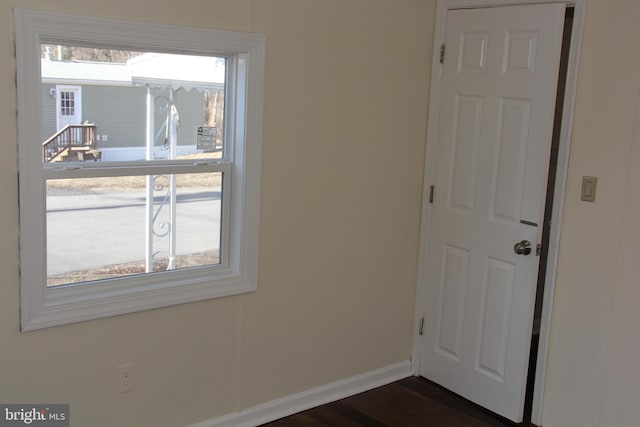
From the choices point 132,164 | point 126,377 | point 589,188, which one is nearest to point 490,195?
point 589,188

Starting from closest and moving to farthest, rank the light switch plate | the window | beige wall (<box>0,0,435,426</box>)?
the window
beige wall (<box>0,0,435,426</box>)
the light switch plate

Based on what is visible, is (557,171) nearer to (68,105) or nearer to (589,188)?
(589,188)

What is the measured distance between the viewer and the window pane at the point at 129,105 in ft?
8.41

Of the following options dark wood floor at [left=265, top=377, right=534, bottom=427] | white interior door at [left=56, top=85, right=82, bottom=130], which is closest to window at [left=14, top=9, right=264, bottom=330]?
white interior door at [left=56, top=85, right=82, bottom=130]

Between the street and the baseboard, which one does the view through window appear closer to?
the street

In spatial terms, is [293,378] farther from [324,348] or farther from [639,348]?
[639,348]

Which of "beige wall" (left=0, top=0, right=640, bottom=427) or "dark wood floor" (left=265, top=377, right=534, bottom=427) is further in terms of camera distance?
"dark wood floor" (left=265, top=377, right=534, bottom=427)

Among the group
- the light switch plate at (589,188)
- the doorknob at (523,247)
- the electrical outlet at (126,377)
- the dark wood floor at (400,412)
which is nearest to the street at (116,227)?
the electrical outlet at (126,377)

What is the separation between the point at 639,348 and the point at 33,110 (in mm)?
2651

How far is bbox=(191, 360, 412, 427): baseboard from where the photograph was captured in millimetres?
3197

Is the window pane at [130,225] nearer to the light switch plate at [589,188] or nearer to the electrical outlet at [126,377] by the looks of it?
the electrical outlet at [126,377]

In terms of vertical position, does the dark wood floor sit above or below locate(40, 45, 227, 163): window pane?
below

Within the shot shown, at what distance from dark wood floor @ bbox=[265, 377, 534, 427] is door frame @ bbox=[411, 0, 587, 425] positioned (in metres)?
0.24

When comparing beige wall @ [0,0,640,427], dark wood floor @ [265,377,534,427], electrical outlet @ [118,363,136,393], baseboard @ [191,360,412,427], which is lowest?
dark wood floor @ [265,377,534,427]
